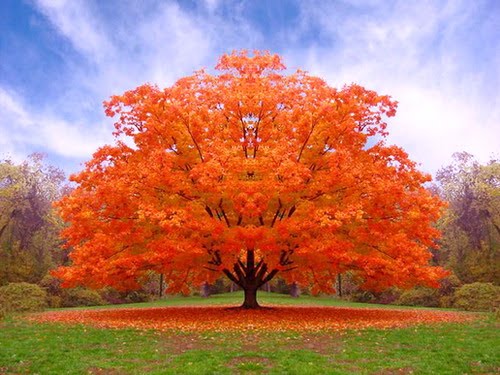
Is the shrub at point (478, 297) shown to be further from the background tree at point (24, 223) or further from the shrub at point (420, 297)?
the background tree at point (24, 223)

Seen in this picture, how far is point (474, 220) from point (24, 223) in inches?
1504

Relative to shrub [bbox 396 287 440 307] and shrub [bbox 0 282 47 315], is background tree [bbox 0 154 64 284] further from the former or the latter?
shrub [bbox 396 287 440 307]

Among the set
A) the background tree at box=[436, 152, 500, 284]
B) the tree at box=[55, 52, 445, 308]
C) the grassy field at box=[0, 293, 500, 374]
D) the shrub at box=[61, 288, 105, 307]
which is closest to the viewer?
the grassy field at box=[0, 293, 500, 374]

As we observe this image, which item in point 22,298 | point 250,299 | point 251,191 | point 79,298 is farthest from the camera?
point 79,298

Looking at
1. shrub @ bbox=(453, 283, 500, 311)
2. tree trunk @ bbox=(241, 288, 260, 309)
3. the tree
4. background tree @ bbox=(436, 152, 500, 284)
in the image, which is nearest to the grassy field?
the tree

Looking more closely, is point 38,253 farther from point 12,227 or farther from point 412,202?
point 412,202

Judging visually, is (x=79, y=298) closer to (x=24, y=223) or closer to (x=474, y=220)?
(x=24, y=223)

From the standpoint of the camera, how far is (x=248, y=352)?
14375mm

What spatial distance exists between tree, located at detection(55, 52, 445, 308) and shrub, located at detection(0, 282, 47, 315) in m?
12.1

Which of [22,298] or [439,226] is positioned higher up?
[439,226]

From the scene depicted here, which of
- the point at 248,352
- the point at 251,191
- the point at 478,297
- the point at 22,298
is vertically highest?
the point at 251,191

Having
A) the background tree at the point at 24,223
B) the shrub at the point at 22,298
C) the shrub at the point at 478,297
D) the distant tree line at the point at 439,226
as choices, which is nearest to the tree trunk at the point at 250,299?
the shrub at the point at 22,298

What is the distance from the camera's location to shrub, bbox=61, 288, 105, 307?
137ft

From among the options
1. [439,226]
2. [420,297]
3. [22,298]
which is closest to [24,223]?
[22,298]
